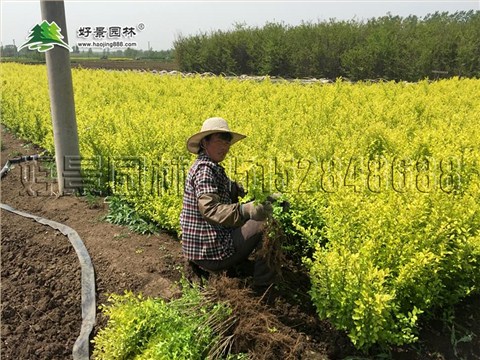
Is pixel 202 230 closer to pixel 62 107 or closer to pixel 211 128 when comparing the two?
pixel 211 128

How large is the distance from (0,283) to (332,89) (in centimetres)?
641

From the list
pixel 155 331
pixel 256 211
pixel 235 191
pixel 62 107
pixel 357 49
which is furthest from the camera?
pixel 357 49

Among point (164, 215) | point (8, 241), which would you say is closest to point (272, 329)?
point (164, 215)

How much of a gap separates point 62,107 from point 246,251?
134 inches

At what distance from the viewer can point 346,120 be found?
580 cm

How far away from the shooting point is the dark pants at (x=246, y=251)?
3070 millimetres

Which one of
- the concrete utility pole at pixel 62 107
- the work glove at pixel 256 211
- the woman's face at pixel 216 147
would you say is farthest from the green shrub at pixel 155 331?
the concrete utility pole at pixel 62 107

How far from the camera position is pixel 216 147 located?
320 centimetres

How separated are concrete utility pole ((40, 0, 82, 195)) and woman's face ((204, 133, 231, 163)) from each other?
2.92 metres

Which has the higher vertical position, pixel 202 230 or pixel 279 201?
pixel 279 201

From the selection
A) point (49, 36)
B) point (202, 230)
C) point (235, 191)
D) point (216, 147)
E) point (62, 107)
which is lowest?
point (202, 230)

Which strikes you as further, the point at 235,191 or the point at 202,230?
the point at 235,191

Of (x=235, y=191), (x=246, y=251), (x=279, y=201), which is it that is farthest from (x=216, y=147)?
(x=246, y=251)

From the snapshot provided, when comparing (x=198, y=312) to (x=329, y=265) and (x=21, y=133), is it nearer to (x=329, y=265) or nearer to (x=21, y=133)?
(x=329, y=265)
